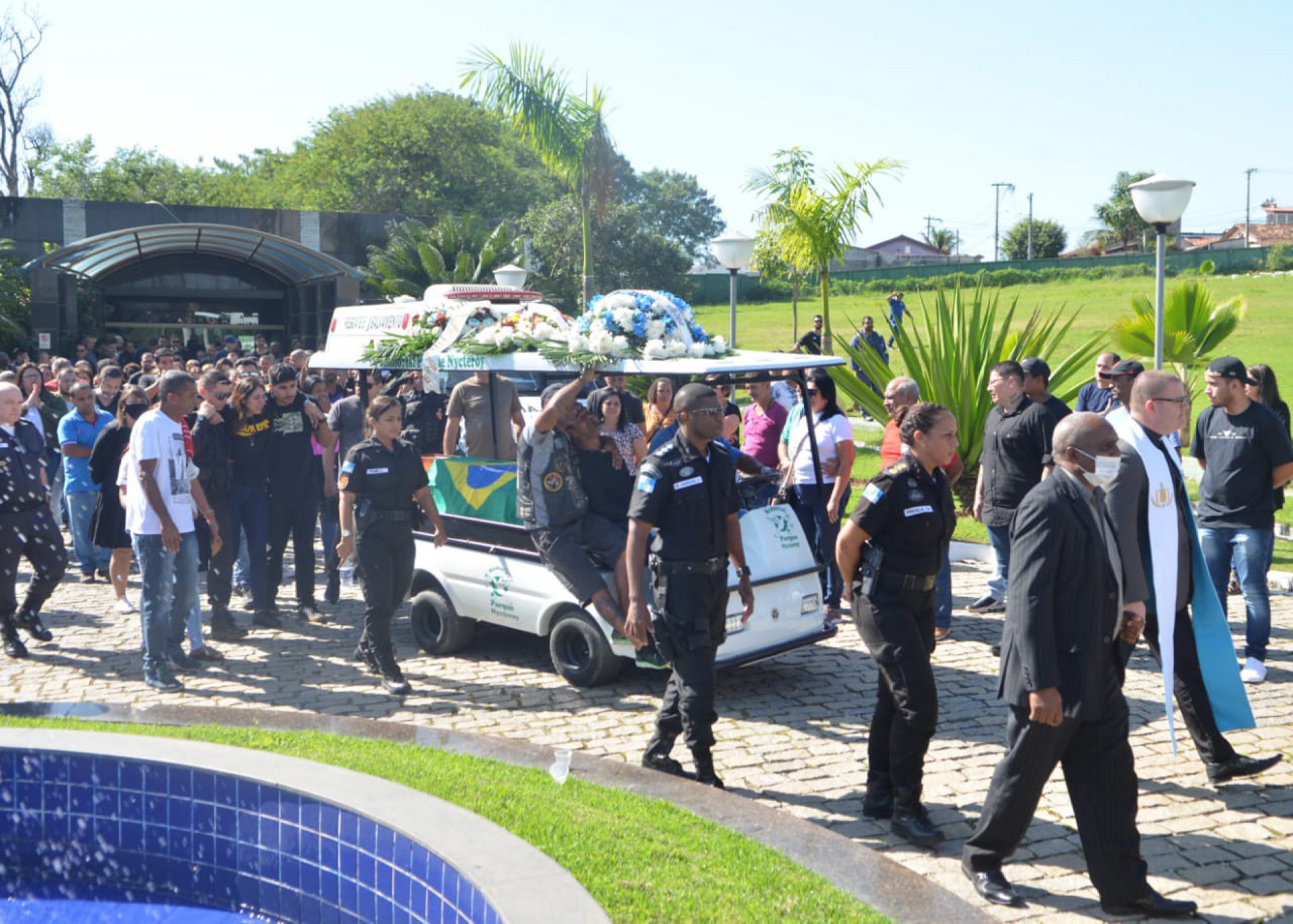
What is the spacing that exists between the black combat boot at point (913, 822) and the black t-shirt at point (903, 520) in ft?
3.07

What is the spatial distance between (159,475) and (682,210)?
101 m

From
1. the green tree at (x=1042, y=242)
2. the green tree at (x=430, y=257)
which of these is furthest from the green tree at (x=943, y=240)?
the green tree at (x=430, y=257)

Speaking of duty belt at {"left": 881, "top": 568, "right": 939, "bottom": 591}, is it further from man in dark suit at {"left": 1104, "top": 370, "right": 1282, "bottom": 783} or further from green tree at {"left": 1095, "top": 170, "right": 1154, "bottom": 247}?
green tree at {"left": 1095, "top": 170, "right": 1154, "bottom": 247}

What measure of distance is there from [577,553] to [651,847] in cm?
252

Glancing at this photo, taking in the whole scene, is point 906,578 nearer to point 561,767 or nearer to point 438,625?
point 561,767

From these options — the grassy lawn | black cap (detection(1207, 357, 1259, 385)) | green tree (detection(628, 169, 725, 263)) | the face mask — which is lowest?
the grassy lawn

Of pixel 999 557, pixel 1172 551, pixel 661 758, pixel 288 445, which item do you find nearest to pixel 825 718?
pixel 661 758

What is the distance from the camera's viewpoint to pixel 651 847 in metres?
4.84

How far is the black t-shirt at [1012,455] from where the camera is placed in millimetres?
8117

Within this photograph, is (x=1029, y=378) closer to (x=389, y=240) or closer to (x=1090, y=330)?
(x=389, y=240)

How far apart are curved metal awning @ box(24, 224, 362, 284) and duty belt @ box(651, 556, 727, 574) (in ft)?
73.8

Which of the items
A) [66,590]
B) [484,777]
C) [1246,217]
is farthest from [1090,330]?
[1246,217]

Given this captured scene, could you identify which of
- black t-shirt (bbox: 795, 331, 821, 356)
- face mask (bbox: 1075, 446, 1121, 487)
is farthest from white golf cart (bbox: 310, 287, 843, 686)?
black t-shirt (bbox: 795, 331, 821, 356)

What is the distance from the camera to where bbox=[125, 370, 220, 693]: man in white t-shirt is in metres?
7.78
